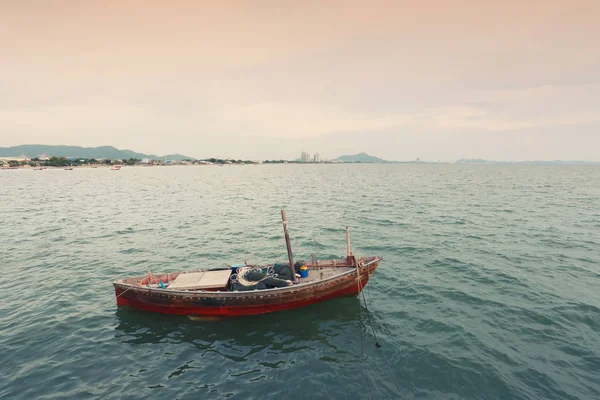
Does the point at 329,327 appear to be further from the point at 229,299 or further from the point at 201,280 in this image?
the point at 201,280

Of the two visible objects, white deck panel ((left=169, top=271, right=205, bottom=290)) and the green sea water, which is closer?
the green sea water

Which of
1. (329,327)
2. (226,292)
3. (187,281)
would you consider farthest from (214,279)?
(329,327)

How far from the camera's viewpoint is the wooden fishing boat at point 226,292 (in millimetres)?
15664

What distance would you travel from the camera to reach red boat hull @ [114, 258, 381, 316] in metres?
15.6

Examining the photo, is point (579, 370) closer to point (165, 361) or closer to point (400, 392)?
point (400, 392)

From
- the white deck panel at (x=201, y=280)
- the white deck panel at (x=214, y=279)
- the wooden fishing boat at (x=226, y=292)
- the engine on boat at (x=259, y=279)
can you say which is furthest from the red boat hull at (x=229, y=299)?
the white deck panel at (x=214, y=279)

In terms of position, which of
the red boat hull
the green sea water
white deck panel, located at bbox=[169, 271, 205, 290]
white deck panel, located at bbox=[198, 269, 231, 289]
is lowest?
the green sea water

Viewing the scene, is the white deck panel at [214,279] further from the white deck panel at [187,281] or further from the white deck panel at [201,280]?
the white deck panel at [187,281]

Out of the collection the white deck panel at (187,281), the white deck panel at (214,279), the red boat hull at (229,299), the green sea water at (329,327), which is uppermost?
the white deck panel at (214,279)

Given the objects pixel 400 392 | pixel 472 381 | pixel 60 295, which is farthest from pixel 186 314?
pixel 472 381

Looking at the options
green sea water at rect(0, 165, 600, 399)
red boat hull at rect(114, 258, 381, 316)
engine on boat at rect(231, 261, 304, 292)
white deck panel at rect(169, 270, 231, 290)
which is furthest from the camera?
engine on boat at rect(231, 261, 304, 292)

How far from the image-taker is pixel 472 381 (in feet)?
38.0

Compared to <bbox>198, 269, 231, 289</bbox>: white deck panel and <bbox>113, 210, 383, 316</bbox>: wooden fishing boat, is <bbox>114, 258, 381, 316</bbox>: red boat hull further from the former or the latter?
<bbox>198, 269, 231, 289</bbox>: white deck panel

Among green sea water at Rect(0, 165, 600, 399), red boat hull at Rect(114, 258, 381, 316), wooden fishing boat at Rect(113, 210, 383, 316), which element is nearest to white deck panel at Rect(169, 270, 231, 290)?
wooden fishing boat at Rect(113, 210, 383, 316)
